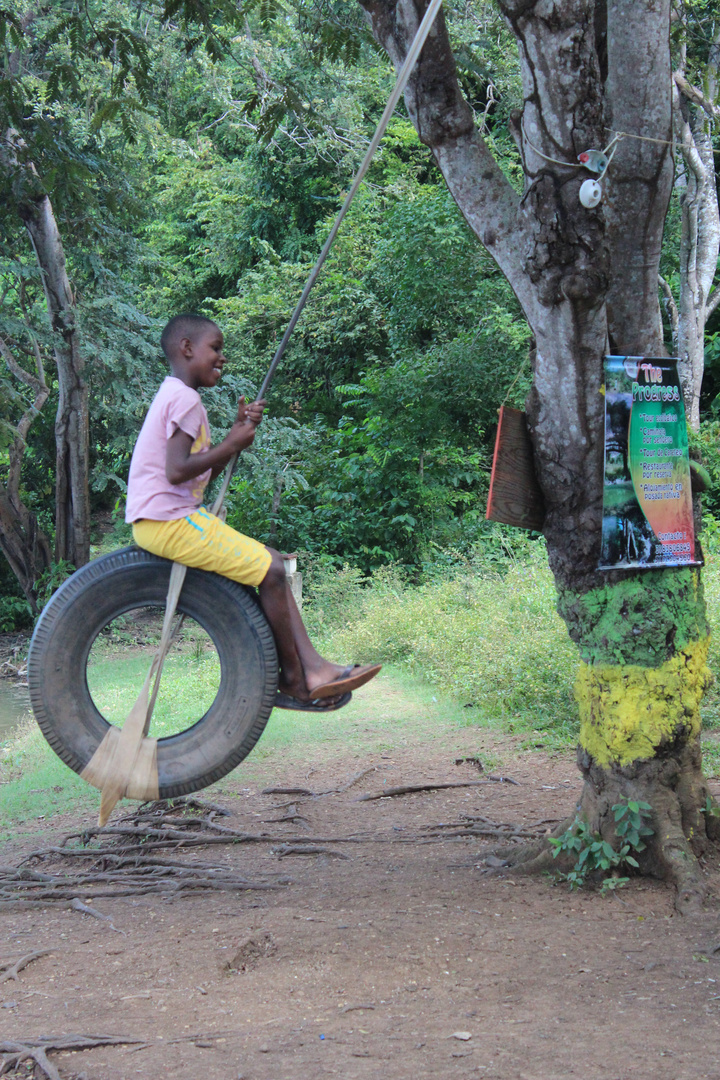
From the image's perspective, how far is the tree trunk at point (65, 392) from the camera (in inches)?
467

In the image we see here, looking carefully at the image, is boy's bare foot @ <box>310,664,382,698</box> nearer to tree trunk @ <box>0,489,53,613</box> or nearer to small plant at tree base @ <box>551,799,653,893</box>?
small plant at tree base @ <box>551,799,653,893</box>

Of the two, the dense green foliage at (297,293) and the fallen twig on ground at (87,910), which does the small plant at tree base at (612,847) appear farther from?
the dense green foliage at (297,293)

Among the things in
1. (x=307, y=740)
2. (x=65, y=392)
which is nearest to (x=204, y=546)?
(x=307, y=740)

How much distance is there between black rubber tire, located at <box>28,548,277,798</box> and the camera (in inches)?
125

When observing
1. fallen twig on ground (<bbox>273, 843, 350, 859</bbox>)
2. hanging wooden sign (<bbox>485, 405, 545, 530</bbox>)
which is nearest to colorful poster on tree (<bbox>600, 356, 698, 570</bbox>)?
hanging wooden sign (<bbox>485, 405, 545, 530</bbox>)

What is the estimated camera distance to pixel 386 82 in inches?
625

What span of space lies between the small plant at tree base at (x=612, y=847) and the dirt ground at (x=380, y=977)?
9 centimetres

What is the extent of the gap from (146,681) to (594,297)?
2187 millimetres

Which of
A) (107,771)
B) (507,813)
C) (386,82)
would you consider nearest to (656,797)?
A: (507,813)

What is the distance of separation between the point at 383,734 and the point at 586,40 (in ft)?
18.1

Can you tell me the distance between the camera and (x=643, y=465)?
4.02 metres

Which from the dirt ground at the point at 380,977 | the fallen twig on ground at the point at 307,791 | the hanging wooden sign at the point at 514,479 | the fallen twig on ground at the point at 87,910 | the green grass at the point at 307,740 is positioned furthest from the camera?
the green grass at the point at 307,740

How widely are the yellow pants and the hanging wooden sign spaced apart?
1.17 m

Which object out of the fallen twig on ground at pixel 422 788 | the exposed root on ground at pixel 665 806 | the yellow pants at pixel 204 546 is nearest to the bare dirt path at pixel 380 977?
the exposed root on ground at pixel 665 806
